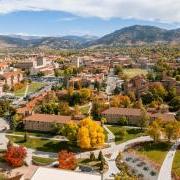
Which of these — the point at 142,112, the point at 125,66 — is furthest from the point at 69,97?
the point at 125,66

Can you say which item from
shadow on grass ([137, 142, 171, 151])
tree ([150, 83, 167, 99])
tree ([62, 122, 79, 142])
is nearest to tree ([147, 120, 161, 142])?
shadow on grass ([137, 142, 171, 151])

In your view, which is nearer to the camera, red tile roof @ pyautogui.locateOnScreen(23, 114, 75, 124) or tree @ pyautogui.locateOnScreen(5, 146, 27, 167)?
tree @ pyautogui.locateOnScreen(5, 146, 27, 167)

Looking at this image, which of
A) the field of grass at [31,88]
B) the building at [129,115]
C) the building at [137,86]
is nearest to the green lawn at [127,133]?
the building at [129,115]

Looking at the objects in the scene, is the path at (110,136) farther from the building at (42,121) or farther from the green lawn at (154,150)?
the building at (42,121)

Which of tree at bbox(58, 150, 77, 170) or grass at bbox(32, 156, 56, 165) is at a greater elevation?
tree at bbox(58, 150, 77, 170)

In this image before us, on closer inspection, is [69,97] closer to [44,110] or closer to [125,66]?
[44,110]

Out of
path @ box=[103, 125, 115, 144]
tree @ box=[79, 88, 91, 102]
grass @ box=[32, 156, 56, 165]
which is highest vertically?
tree @ box=[79, 88, 91, 102]

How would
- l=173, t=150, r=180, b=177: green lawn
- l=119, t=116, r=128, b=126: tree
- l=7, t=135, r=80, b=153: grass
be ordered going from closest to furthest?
l=173, t=150, r=180, b=177: green lawn → l=7, t=135, r=80, b=153: grass → l=119, t=116, r=128, b=126: tree

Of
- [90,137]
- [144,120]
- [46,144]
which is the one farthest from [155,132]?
[46,144]

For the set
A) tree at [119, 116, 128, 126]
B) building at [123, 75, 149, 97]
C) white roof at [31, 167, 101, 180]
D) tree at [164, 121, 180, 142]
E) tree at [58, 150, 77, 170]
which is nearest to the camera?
white roof at [31, 167, 101, 180]

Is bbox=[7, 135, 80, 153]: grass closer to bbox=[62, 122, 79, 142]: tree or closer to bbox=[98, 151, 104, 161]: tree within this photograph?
bbox=[62, 122, 79, 142]: tree
